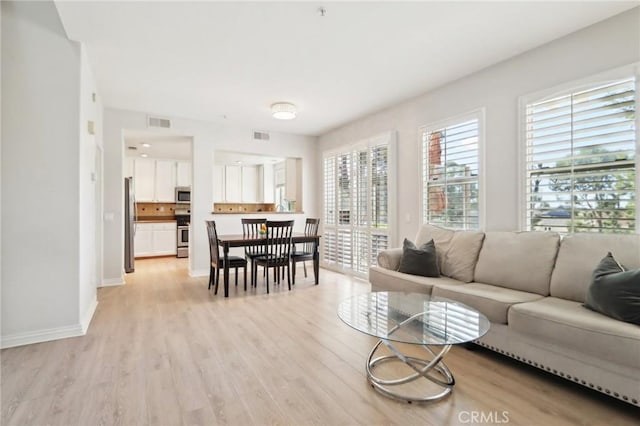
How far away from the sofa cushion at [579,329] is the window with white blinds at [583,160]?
0.86 meters

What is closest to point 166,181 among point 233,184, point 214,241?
point 233,184

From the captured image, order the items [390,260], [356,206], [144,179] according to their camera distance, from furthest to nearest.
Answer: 1. [144,179]
2. [356,206]
3. [390,260]

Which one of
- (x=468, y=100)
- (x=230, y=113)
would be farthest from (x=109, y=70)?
(x=468, y=100)

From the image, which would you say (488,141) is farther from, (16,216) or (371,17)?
(16,216)

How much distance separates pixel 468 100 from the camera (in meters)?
3.64

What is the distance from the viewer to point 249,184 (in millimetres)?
9117

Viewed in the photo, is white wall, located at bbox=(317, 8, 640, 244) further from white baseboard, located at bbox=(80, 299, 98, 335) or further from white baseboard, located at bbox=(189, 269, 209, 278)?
white baseboard, located at bbox=(80, 299, 98, 335)

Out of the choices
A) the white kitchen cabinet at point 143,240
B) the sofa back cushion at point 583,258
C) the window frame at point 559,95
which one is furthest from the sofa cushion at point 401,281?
the white kitchen cabinet at point 143,240

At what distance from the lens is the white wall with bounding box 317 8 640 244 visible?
2.57 m

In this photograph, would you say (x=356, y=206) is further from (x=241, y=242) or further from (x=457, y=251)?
(x=457, y=251)

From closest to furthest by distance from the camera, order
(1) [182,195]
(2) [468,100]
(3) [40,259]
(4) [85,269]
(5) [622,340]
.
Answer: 1. (5) [622,340]
2. (3) [40,259]
3. (4) [85,269]
4. (2) [468,100]
5. (1) [182,195]

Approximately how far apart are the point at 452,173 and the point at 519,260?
1378mm

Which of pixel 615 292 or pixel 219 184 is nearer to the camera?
pixel 615 292

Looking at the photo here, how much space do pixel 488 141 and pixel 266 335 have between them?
3.05 metres
